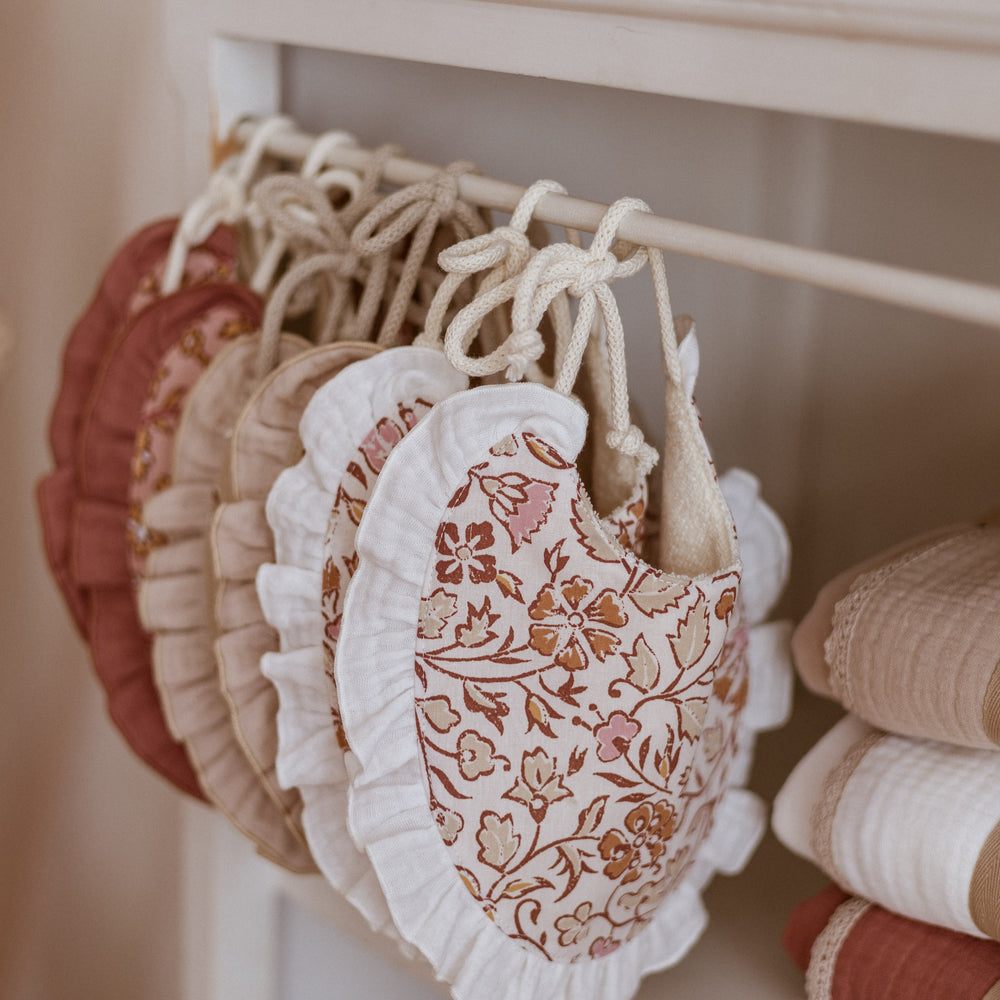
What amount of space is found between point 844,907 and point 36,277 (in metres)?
0.88

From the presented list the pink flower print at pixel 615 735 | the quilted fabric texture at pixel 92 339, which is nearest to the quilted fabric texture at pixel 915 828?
the pink flower print at pixel 615 735

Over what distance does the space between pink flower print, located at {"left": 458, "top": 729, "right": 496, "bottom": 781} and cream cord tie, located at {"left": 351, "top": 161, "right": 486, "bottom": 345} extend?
22 centimetres

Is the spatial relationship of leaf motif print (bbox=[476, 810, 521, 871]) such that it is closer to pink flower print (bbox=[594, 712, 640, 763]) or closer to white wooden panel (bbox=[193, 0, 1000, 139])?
pink flower print (bbox=[594, 712, 640, 763])

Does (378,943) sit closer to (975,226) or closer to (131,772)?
(131,772)

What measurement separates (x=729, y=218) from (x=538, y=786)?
33 cm

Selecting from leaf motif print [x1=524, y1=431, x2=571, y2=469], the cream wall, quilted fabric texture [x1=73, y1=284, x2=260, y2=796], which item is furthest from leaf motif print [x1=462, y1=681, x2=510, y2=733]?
the cream wall

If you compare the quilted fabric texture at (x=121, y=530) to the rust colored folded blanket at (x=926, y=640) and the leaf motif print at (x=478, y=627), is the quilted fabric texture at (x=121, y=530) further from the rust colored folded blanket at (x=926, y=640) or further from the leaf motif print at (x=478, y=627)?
the rust colored folded blanket at (x=926, y=640)

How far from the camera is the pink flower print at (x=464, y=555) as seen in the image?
49 cm

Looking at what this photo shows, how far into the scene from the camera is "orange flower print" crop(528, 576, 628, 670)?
0.49m

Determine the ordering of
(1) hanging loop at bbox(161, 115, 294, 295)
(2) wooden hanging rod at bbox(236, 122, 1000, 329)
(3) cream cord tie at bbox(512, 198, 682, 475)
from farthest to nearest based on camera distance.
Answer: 1. (1) hanging loop at bbox(161, 115, 294, 295)
2. (3) cream cord tie at bbox(512, 198, 682, 475)
3. (2) wooden hanging rod at bbox(236, 122, 1000, 329)

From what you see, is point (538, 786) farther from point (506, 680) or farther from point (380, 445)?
point (380, 445)

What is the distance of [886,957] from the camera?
51cm

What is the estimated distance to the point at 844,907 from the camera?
1.76 ft

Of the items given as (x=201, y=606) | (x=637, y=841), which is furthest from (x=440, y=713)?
(x=201, y=606)
